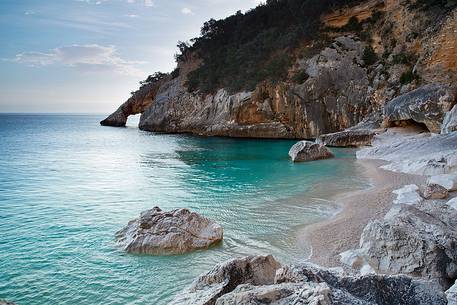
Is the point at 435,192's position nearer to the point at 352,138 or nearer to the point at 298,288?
the point at 298,288

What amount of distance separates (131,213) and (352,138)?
2303 centimetres

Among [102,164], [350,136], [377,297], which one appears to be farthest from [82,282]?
[350,136]

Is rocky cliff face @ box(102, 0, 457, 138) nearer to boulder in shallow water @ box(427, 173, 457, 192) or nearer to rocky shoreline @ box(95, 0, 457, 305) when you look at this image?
rocky shoreline @ box(95, 0, 457, 305)

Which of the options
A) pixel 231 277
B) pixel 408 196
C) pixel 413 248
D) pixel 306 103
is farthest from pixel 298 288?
pixel 306 103

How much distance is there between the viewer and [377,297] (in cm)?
388

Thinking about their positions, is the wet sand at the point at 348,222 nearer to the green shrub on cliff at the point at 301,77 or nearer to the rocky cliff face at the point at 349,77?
the rocky cliff face at the point at 349,77

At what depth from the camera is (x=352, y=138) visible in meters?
30.8

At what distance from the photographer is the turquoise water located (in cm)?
734

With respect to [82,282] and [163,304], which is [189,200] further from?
[163,304]

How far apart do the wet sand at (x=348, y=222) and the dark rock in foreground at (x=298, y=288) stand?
342 centimetres

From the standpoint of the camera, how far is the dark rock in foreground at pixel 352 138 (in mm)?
30266

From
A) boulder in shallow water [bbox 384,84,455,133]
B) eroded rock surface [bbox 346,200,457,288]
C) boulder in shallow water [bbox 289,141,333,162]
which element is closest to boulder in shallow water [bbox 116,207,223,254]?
eroded rock surface [bbox 346,200,457,288]

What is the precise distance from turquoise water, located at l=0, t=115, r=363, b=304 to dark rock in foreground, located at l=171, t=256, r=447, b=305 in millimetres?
2522

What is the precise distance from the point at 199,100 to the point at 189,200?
139ft
